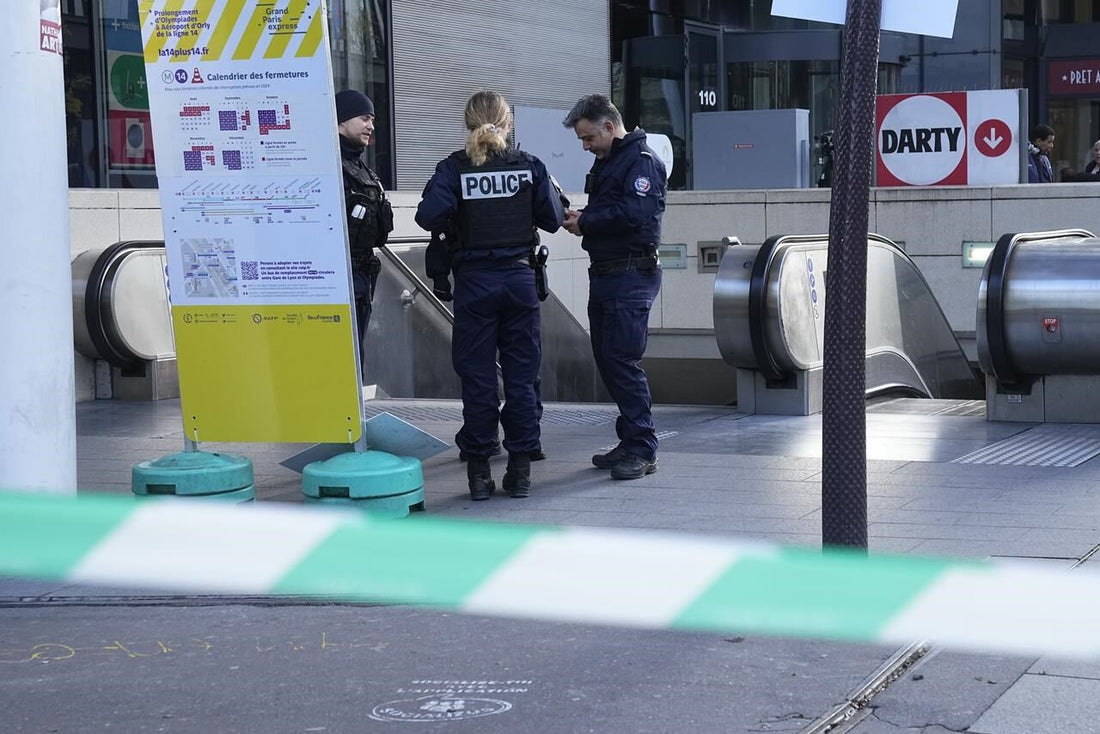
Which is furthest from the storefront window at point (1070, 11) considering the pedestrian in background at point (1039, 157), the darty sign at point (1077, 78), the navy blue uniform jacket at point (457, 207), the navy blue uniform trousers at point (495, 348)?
the navy blue uniform trousers at point (495, 348)

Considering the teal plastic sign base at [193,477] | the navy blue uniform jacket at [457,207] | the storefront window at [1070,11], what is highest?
the storefront window at [1070,11]

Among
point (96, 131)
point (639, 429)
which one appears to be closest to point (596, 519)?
point (639, 429)

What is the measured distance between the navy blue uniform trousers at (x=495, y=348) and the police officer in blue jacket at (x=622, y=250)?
0.43 m

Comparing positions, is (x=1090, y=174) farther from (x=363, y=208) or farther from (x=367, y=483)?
(x=367, y=483)

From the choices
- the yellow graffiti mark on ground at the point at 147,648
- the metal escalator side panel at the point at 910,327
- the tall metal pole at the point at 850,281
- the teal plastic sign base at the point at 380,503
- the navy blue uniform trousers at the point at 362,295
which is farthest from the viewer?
the metal escalator side panel at the point at 910,327

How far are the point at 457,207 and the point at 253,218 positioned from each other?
94 cm

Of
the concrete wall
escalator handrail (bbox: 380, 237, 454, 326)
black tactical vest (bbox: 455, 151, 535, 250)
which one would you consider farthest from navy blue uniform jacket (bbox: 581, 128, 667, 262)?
the concrete wall

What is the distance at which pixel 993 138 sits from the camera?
49.0 feet

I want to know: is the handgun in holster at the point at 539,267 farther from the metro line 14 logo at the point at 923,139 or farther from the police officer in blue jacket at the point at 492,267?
the metro line 14 logo at the point at 923,139

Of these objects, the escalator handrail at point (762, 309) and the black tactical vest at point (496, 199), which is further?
the escalator handrail at point (762, 309)

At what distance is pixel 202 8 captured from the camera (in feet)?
22.4

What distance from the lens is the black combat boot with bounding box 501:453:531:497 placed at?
7398 mm

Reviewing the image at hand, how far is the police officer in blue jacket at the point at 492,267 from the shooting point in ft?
23.9

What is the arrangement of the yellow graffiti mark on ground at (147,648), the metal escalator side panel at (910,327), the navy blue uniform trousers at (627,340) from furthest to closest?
the metal escalator side panel at (910,327)
the navy blue uniform trousers at (627,340)
the yellow graffiti mark on ground at (147,648)
